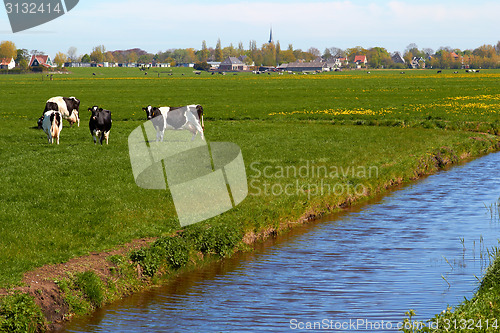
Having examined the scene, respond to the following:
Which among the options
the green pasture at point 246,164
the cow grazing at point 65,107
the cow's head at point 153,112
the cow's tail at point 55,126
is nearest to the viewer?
the green pasture at point 246,164

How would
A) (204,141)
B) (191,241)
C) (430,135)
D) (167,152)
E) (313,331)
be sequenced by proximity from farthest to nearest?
(430,135) < (204,141) < (167,152) < (191,241) < (313,331)

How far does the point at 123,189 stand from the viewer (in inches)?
736

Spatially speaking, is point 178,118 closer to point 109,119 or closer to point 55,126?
point 109,119

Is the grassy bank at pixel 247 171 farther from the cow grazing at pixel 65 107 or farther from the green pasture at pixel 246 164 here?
the cow grazing at pixel 65 107

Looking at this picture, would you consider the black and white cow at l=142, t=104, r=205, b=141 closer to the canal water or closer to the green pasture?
the green pasture

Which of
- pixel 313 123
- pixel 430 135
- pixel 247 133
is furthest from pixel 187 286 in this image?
pixel 313 123

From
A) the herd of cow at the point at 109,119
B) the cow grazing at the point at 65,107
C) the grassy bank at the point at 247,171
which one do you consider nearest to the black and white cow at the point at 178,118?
the herd of cow at the point at 109,119

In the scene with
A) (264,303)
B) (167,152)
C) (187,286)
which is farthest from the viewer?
(167,152)

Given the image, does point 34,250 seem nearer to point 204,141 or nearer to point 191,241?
point 191,241

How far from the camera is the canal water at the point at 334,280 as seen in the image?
10758 millimetres

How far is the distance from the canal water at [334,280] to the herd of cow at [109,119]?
14.8 meters

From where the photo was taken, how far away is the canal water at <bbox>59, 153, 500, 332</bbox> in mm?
10758

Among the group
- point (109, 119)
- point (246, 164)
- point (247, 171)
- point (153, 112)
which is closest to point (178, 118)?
point (153, 112)

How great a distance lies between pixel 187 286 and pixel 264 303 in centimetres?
190
